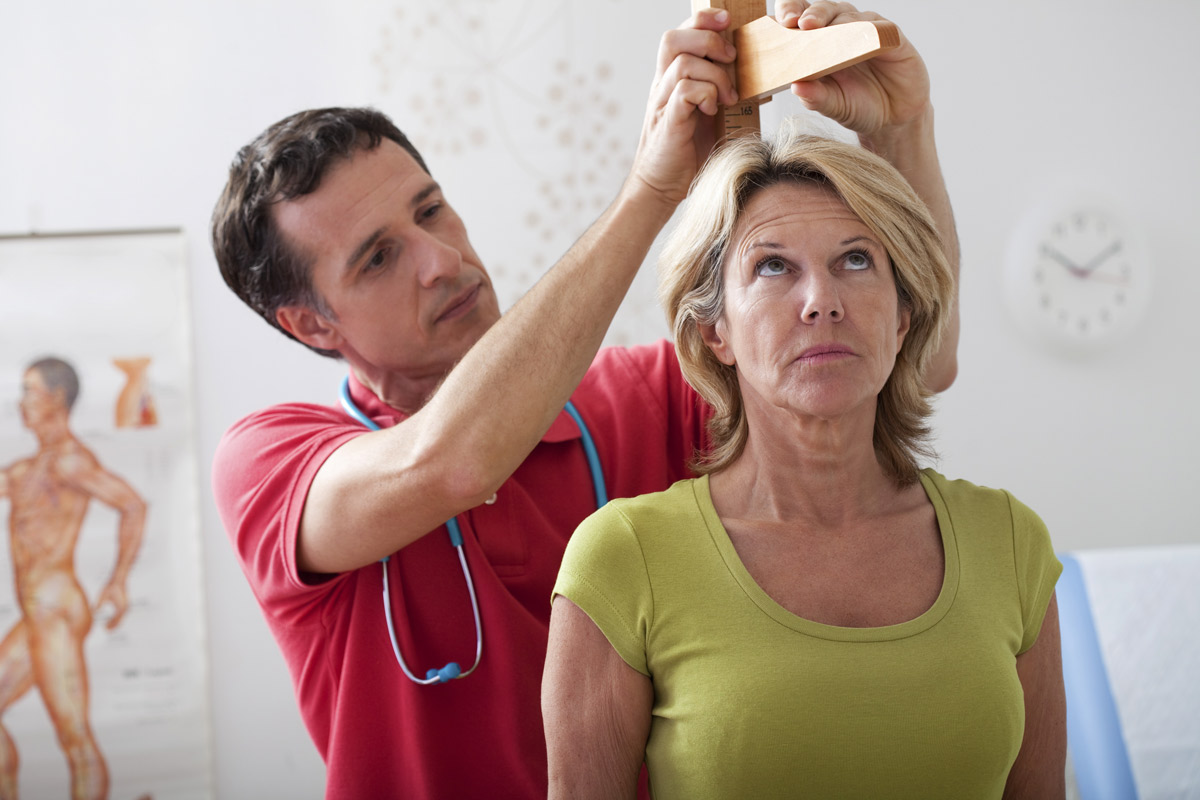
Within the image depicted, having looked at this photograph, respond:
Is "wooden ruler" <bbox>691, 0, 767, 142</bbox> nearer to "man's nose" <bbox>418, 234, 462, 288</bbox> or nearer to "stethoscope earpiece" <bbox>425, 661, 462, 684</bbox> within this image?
"man's nose" <bbox>418, 234, 462, 288</bbox>

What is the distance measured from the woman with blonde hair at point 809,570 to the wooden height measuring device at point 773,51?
44 mm

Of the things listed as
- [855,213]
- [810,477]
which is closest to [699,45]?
[855,213]

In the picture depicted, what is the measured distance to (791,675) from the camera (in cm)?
97

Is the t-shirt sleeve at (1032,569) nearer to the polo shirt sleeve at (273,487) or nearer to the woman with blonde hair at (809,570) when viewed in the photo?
the woman with blonde hair at (809,570)

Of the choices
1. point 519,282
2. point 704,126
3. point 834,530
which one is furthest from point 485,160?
point 834,530

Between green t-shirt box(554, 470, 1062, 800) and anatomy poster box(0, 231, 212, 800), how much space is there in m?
2.12

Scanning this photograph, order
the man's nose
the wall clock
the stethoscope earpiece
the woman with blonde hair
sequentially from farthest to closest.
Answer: the wall clock → the man's nose → the stethoscope earpiece → the woman with blonde hair

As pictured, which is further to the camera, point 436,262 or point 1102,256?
point 1102,256

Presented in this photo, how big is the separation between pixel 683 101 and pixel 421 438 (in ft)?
1.52

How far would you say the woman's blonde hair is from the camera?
1.07 metres

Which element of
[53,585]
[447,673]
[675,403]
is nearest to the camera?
[447,673]

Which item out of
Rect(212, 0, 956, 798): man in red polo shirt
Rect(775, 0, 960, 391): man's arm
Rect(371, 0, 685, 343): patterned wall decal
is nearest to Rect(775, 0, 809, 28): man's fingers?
Rect(775, 0, 960, 391): man's arm

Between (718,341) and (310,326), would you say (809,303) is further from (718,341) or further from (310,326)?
(310,326)

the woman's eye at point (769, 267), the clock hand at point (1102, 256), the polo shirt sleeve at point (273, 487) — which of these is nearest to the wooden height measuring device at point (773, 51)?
the woman's eye at point (769, 267)
